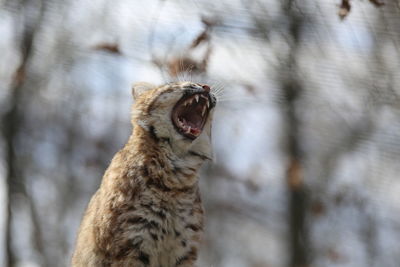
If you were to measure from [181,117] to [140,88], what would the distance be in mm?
504

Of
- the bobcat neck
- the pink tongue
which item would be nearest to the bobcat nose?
the pink tongue

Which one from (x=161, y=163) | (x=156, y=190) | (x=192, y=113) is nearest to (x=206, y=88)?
(x=192, y=113)

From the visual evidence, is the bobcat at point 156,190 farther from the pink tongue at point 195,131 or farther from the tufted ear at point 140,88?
the tufted ear at point 140,88

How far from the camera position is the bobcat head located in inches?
262

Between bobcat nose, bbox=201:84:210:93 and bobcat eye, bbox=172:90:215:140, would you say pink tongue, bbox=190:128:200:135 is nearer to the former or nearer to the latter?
bobcat eye, bbox=172:90:215:140

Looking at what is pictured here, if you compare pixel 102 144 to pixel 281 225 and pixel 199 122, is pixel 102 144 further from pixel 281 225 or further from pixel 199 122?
pixel 199 122

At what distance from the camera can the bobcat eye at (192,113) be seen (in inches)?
261

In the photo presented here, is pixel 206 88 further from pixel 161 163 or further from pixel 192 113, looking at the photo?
pixel 161 163

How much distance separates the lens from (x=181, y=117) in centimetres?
677

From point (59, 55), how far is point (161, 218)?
9.49 metres

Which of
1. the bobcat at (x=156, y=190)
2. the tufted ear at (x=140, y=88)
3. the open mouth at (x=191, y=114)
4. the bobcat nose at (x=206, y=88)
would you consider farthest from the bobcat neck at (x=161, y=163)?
the bobcat nose at (x=206, y=88)

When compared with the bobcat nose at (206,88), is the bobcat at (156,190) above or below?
below

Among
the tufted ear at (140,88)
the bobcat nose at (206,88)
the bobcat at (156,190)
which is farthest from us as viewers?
the tufted ear at (140,88)

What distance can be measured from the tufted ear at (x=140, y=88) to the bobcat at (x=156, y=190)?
0.14 metres
